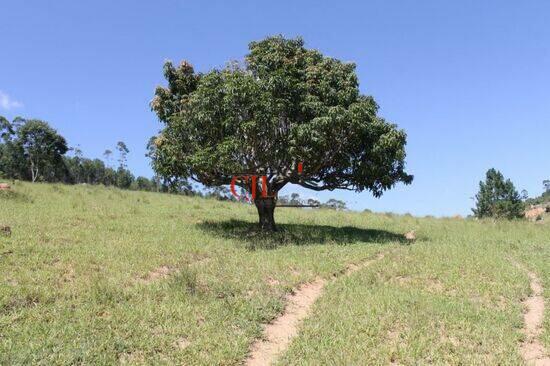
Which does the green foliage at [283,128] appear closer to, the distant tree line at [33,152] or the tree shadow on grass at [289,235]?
the tree shadow on grass at [289,235]

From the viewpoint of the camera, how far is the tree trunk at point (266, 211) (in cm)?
1842

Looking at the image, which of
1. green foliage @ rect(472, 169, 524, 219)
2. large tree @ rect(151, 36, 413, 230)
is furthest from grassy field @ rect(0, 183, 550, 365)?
green foliage @ rect(472, 169, 524, 219)

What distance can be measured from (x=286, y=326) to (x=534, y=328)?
449 cm

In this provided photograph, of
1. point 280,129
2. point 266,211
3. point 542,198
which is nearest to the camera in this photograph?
point 280,129

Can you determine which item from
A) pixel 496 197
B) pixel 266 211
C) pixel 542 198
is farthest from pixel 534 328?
pixel 542 198

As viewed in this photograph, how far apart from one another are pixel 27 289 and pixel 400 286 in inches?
311

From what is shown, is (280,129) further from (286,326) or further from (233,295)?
(286,326)

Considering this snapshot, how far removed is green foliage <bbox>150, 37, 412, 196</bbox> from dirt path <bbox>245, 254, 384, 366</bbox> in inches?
247

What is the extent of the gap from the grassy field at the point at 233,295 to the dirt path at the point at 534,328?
0.59 feet

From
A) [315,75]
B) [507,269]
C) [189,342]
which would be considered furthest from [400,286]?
[315,75]

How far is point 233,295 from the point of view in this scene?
31.8ft

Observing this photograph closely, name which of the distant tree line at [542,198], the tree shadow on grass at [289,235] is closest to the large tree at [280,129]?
the tree shadow on grass at [289,235]

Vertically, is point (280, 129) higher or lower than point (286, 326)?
higher

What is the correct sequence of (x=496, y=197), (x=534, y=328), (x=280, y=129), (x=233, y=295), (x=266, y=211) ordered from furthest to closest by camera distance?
(x=496, y=197) → (x=266, y=211) → (x=280, y=129) → (x=233, y=295) → (x=534, y=328)
